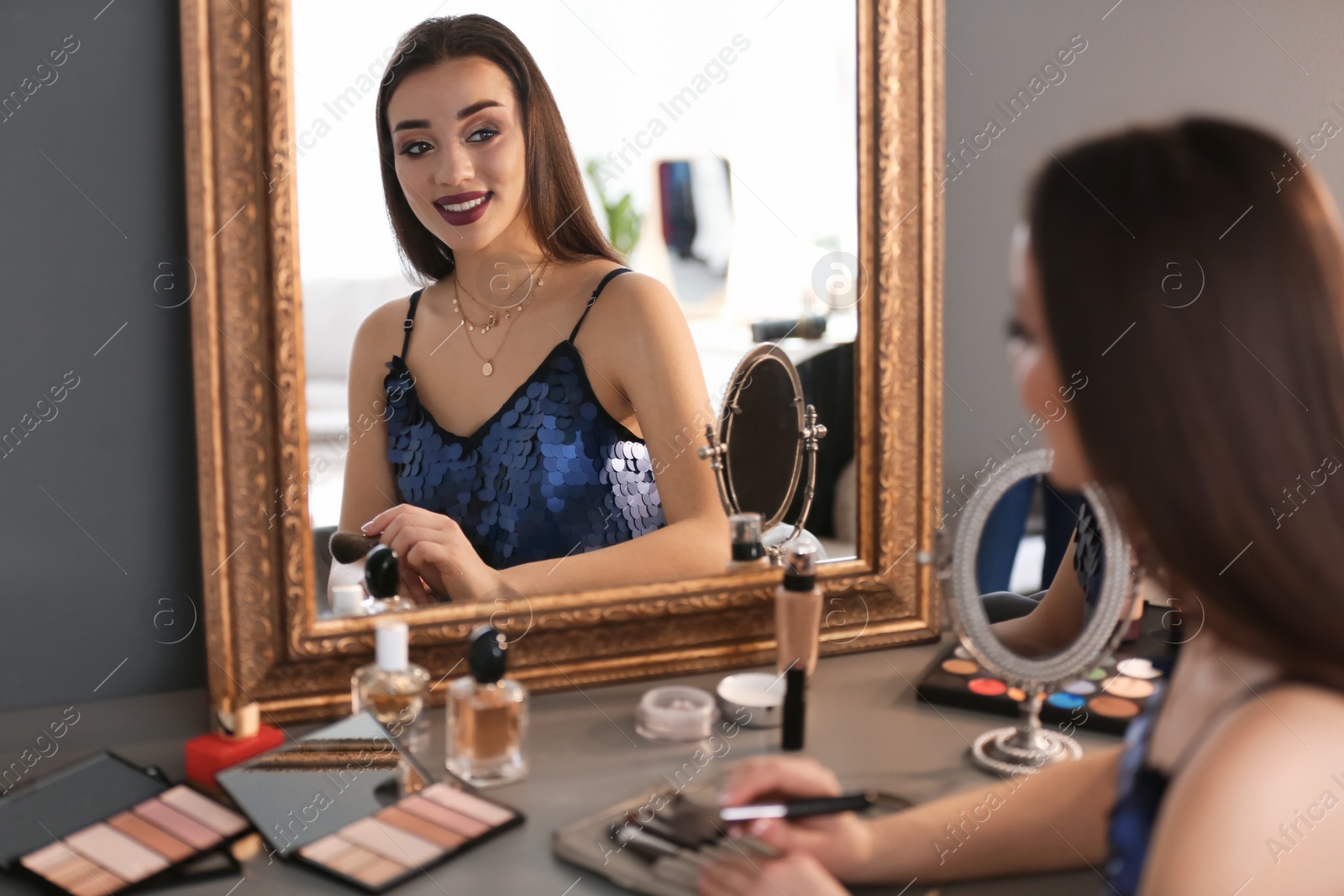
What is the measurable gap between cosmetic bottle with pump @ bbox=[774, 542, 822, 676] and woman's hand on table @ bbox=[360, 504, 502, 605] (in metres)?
0.25

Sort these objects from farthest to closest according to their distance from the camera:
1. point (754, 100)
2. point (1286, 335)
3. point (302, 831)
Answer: point (754, 100), point (302, 831), point (1286, 335)

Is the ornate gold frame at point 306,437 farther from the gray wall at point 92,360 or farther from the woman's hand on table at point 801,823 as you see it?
the woman's hand on table at point 801,823

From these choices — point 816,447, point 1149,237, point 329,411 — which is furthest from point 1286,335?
point 329,411

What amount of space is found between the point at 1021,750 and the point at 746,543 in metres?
0.29

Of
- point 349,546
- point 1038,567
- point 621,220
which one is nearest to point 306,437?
point 349,546

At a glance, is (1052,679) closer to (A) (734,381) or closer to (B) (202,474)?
(A) (734,381)

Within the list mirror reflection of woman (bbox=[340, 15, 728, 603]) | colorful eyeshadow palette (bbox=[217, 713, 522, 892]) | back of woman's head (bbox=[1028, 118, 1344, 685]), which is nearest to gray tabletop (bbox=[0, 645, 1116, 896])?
colorful eyeshadow palette (bbox=[217, 713, 522, 892])

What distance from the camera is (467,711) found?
80cm

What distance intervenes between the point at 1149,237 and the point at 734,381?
0.44 metres

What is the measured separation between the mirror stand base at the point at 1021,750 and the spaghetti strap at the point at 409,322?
0.55 m

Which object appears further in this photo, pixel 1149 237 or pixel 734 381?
pixel 734 381

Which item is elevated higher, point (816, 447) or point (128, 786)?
point (816, 447)

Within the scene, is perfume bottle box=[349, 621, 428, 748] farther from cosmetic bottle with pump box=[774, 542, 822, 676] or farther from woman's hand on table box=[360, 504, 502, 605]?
cosmetic bottle with pump box=[774, 542, 822, 676]

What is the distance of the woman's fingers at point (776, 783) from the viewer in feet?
2.35
